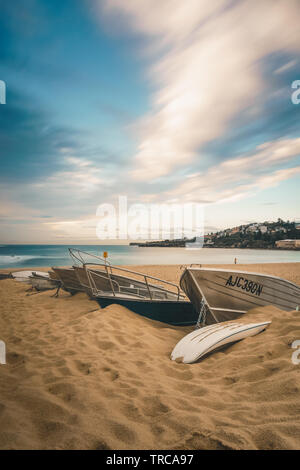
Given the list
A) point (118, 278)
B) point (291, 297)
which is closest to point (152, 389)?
point (291, 297)

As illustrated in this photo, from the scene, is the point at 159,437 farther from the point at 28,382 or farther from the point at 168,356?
the point at 168,356

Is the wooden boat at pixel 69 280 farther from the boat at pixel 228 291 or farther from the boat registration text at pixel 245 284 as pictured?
the boat registration text at pixel 245 284

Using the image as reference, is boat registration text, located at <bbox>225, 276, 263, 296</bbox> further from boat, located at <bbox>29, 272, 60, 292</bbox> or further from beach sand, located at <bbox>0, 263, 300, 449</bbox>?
boat, located at <bbox>29, 272, 60, 292</bbox>

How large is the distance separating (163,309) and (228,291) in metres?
1.82

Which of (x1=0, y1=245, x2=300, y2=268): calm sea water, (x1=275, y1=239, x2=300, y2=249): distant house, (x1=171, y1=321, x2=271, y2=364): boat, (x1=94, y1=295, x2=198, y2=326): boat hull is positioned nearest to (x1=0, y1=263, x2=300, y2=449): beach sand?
(x1=171, y1=321, x2=271, y2=364): boat

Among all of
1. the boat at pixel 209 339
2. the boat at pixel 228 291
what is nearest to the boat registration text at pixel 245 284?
the boat at pixel 228 291

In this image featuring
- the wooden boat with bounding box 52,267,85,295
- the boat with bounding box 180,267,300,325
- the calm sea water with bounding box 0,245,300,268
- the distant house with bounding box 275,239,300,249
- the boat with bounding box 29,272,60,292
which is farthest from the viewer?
the distant house with bounding box 275,239,300,249

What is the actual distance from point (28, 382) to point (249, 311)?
468 cm

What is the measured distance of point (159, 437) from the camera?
2.00 meters

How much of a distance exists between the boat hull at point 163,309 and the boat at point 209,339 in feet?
6.35

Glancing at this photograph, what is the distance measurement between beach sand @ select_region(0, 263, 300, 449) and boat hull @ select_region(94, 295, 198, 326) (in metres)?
1.44

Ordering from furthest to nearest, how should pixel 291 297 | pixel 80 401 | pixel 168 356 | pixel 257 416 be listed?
pixel 291 297
pixel 168 356
pixel 80 401
pixel 257 416

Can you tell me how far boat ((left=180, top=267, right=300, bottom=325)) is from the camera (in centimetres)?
561
